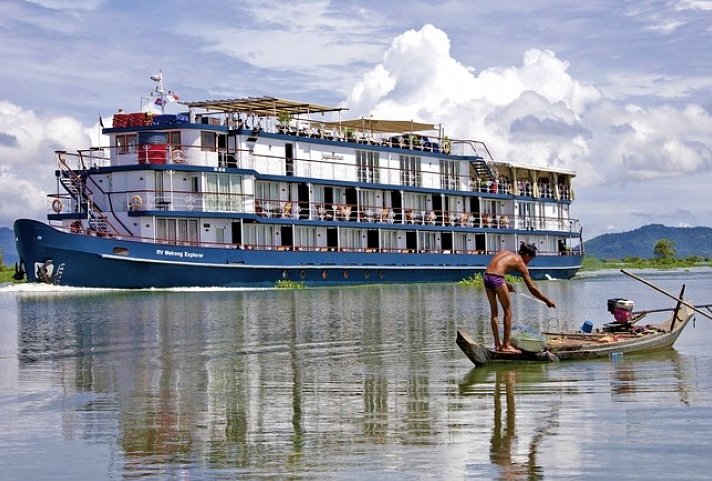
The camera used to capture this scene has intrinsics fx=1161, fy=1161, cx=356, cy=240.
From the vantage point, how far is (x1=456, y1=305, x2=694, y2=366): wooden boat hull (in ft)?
54.1

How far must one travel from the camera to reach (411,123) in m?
A: 62.5

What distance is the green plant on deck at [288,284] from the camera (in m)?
52.4

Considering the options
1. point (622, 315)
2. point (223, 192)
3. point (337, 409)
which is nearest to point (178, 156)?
point (223, 192)

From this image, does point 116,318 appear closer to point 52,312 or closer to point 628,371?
point 52,312

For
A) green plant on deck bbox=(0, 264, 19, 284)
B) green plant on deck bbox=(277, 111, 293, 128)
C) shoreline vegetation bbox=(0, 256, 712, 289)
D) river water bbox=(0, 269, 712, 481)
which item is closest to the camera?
river water bbox=(0, 269, 712, 481)

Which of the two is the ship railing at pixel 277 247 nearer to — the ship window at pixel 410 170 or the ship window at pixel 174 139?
the ship window at pixel 410 170

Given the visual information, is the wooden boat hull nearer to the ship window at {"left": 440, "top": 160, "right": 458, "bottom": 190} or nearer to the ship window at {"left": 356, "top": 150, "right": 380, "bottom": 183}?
the ship window at {"left": 356, "top": 150, "right": 380, "bottom": 183}

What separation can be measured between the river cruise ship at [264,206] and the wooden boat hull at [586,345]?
32275 millimetres

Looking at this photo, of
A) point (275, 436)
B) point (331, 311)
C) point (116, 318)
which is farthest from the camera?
point (331, 311)

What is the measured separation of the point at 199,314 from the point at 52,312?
511 centimetres

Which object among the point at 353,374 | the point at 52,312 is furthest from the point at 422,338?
the point at 52,312

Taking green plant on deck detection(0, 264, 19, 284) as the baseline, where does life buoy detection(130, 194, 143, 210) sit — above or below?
above

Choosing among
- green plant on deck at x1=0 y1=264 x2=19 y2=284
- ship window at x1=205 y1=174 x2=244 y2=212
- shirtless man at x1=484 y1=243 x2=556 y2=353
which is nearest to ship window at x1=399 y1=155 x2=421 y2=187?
ship window at x1=205 y1=174 x2=244 y2=212

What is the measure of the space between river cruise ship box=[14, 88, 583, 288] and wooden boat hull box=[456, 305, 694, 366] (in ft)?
106
